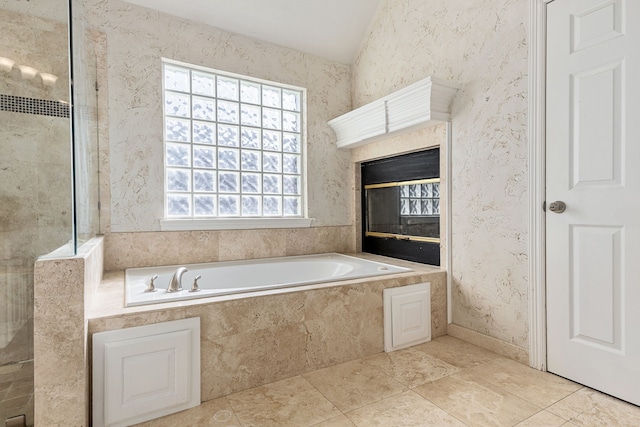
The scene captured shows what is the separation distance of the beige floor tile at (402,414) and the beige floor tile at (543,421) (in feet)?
0.89

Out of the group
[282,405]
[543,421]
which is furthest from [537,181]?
[282,405]

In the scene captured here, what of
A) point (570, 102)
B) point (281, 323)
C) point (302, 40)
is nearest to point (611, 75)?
point (570, 102)

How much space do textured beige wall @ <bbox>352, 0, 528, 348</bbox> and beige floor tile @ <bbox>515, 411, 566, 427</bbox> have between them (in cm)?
55

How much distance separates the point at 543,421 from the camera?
1.37 meters

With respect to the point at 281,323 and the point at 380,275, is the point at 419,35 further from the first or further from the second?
the point at 281,323

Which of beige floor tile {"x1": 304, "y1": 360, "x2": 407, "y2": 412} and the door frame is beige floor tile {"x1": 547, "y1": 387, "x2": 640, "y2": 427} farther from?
beige floor tile {"x1": 304, "y1": 360, "x2": 407, "y2": 412}

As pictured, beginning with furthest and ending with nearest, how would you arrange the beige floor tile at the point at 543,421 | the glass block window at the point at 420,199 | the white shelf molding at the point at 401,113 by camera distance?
the glass block window at the point at 420,199 → the white shelf molding at the point at 401,113 → the beige floor tile at the point at 543,421

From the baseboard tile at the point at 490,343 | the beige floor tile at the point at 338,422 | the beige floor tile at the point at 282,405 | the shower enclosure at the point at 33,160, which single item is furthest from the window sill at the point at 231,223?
the beige floor tile at the point at 338,422

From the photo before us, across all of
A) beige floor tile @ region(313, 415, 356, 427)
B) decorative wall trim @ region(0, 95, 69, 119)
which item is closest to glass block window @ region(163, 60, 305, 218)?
decorative wall trim @ region(0, 95, 69, 119)

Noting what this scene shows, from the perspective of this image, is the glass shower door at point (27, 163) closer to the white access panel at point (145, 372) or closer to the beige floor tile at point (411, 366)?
the white access panel at point (145, 372)

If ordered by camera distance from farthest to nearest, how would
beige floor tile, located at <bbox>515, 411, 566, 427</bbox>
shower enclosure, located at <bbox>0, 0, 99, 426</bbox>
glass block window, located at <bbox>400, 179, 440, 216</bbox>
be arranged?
glass block window, located at <bbox>400, 179, 440, 216</bbox>, shower enclosure, located at <bbox>0, 0, 99, 426</bbox>, beige floor tile, located at <bbox>515, 411, 566, 427</bbox>

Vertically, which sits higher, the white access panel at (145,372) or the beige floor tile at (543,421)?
the white access panel at (145,372)

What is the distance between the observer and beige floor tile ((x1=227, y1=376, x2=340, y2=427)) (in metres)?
1.41

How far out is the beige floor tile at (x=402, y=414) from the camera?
4.51 ft
